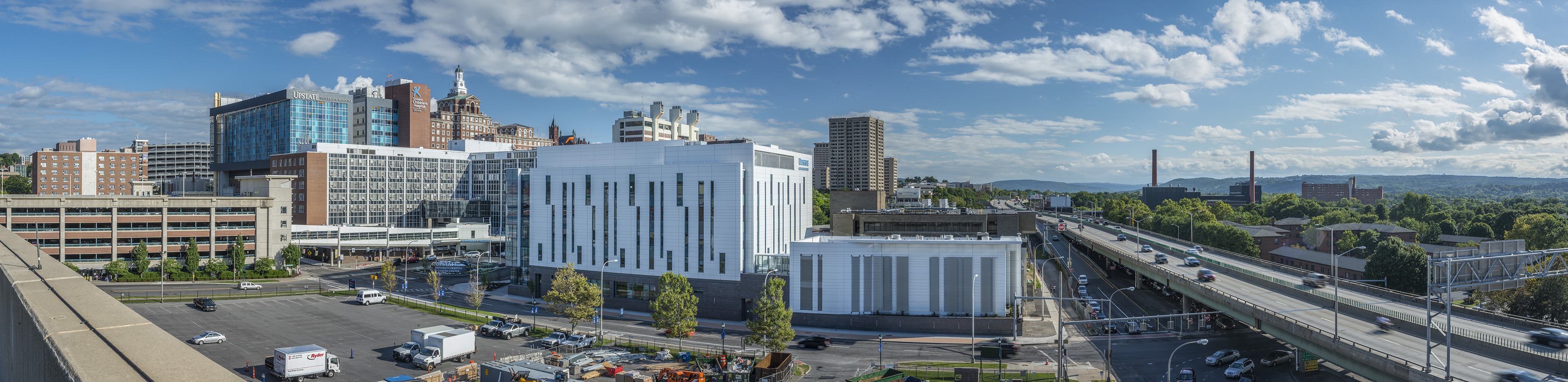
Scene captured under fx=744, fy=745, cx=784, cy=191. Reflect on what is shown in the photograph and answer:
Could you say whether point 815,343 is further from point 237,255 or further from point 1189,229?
point 1189,229

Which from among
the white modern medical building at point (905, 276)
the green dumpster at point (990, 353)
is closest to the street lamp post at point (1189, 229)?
the white modern medical building at point (905, 276)

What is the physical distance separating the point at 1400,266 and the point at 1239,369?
52614mm

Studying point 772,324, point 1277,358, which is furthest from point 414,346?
point 1277,358

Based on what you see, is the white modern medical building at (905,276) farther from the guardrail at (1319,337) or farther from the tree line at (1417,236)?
the tree line at (1417,236)

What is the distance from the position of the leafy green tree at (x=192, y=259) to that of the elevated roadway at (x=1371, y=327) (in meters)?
121

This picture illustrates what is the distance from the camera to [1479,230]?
453ft

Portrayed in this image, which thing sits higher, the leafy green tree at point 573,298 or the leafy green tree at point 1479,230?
the leafy green tree at point 1479,230

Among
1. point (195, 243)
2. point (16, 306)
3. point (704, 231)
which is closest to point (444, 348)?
point (704, 231)

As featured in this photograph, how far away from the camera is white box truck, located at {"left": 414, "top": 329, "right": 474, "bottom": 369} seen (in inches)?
2069

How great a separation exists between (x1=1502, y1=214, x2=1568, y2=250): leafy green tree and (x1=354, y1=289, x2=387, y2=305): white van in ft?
494

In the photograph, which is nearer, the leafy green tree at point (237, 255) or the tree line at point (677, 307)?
the tree line at point (677, 307)

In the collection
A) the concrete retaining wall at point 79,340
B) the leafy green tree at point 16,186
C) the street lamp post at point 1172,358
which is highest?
the leafy green tree at point 16,186

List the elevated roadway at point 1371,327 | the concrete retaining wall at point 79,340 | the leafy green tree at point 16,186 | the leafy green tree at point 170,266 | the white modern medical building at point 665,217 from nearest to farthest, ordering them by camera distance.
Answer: the concrete retaining wall at point 79,340, the elevated roadway at point 1371,327, the white modern medical building at point 665,217, the leafy green tree at point 170,266, the leafy green tree at point 16,186

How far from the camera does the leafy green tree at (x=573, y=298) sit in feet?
213
